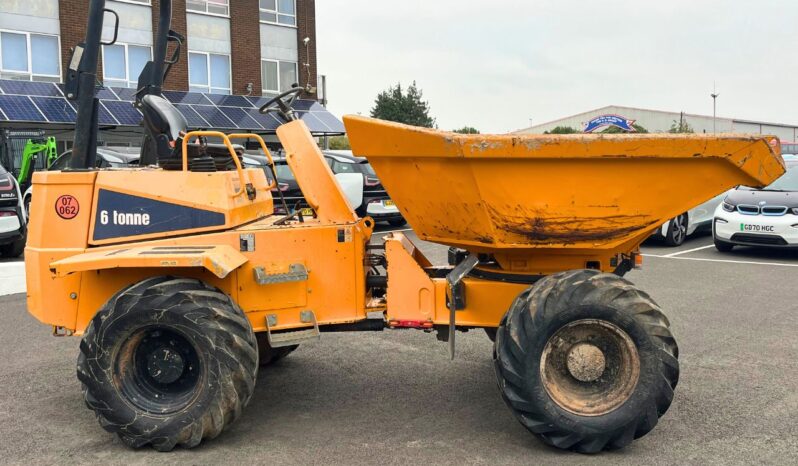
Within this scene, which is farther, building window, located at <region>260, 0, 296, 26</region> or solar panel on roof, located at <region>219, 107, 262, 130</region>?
building window, located at <region>260, 0, 296, 26</region>

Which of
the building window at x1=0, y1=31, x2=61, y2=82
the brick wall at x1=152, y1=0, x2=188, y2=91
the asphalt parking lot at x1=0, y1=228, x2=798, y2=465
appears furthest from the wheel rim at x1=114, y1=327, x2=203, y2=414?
the brick wall at x1=152, y1=0, x2=188, y2=91

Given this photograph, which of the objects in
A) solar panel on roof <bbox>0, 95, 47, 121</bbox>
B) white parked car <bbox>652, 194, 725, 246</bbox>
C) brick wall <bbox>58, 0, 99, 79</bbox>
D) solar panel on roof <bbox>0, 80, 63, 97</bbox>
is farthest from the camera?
brick wall <bbox>58, 0, 99, 79</bbox>

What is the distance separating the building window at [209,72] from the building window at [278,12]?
2.64 metres

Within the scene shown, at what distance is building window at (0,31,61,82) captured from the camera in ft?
82.5

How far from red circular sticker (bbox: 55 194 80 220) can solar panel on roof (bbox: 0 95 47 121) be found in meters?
19.7

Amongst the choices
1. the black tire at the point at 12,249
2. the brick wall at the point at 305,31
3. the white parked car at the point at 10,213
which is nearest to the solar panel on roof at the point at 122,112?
the brick wall at the point at 305,31

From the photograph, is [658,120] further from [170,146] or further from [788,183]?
[170,146]

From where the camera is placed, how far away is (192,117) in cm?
2539

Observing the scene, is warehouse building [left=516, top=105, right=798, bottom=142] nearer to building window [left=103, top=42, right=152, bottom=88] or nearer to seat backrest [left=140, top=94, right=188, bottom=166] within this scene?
building window [left=103, top=42, right=152, bottom=88]

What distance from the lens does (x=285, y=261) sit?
472 cm

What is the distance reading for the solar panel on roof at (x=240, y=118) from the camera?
2600 cm

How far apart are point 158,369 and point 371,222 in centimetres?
165

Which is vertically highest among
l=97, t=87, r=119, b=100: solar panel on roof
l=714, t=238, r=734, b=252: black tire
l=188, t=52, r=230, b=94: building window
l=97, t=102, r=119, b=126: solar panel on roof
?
l=188, t=52, r=230, b=94: building window

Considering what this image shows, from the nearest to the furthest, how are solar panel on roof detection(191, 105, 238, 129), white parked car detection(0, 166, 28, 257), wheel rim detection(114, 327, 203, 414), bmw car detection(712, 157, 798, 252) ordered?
wheel rim detection(114, 327, 203, 414), white parked car detection(0, 166, 28, 257), bmw car detection(712, 157, 798, 252), solar panel on roof detection(191, 105, 238, 129)
